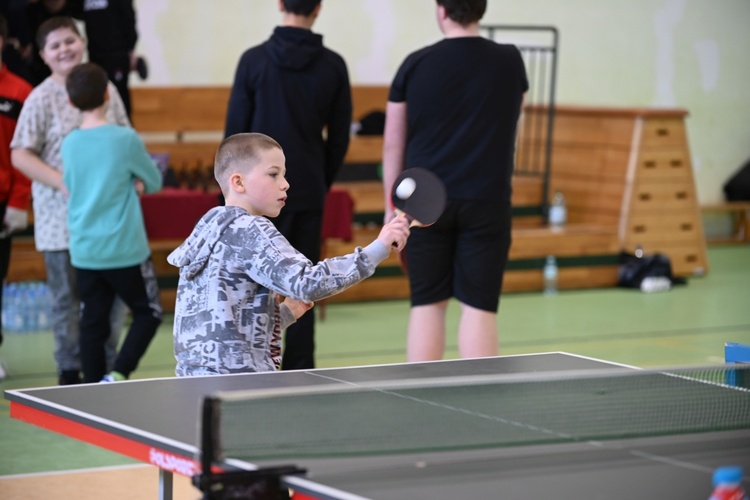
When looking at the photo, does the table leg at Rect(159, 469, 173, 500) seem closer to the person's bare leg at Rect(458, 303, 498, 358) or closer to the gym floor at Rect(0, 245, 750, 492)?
the gym floor at Rect(0, 245, 750, 492)

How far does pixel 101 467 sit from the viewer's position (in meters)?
4.62

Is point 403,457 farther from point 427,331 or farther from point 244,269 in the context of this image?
point 427,331

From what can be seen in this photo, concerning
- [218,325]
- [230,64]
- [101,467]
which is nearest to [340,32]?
[230,64]

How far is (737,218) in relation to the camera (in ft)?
41.9

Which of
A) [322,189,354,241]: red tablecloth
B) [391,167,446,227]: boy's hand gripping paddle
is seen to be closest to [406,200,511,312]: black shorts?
[391,167,446,227]: boy's hand gripping paddle

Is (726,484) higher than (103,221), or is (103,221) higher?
(103,221)

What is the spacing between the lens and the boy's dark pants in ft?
17.2

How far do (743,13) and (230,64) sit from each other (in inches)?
217

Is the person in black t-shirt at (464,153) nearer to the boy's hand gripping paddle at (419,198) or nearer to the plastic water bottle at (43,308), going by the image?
the boy's hand gripping paddle at (419,198)

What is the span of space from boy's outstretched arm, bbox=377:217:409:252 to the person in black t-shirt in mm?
1508

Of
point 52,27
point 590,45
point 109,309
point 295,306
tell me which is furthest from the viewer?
point 590,45

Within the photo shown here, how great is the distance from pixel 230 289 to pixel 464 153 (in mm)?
1733

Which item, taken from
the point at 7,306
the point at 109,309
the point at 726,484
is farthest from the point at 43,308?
the point at 726,484

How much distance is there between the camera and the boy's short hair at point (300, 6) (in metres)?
5.12
